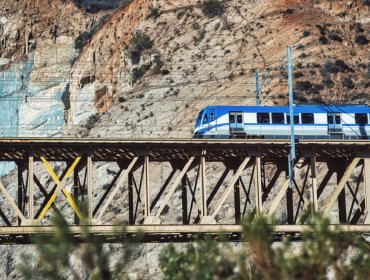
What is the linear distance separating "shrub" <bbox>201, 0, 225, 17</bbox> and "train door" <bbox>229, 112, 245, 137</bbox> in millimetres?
46750

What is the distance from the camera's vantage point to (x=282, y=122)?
63719mm

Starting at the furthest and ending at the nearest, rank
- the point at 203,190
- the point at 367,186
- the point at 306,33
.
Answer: the point at 306,33 < the point at 367,186 < the point at 203,190

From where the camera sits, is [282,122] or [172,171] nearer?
[172,171]

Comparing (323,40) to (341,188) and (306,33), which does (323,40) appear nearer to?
(306,33)

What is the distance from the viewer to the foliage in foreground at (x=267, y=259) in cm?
2512

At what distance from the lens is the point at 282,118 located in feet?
209

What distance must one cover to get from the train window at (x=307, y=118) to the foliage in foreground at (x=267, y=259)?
37.6 m

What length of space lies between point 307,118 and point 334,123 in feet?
4.90

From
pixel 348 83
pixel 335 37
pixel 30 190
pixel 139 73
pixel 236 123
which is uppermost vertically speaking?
pixel 335 37

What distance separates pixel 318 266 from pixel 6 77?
102411 mm

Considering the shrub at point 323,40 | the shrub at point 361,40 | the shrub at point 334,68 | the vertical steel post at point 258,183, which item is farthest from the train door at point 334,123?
the shrub at point 361,40

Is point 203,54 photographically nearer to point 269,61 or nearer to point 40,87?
point 269,61

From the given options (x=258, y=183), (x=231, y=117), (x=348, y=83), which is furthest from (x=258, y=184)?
(x=348, y=83)

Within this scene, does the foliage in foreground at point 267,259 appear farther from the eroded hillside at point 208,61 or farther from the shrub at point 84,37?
the shrub at point 84,37
